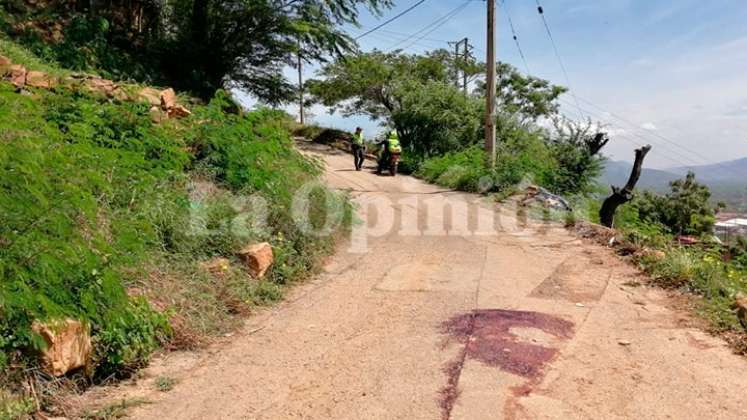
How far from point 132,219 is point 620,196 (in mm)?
12471

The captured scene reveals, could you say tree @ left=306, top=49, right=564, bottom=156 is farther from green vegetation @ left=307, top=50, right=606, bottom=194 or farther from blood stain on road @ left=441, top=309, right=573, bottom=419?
blood stain on road @ left=441, top=309, right=573, bottom=419

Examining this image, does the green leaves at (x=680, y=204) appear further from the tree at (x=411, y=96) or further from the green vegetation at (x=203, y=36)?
the green vegetation at (x=203, y=36)

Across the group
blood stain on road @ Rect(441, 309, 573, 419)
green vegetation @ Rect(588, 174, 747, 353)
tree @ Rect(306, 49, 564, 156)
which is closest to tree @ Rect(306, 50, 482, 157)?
tree @ Rect(306, 49, 564, 156)

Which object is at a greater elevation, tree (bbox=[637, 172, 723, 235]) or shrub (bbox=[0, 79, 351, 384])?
shrub (bbox=[0, 79, 351, 384])

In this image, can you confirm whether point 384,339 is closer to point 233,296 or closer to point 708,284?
point 233,296

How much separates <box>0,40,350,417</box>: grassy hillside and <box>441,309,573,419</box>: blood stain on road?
2.15 metres

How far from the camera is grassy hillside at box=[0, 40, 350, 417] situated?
3328 millimetres

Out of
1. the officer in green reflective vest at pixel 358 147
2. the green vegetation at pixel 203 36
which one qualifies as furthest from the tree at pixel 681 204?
the green vegetation at pixel 203 36

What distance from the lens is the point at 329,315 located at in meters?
5.53

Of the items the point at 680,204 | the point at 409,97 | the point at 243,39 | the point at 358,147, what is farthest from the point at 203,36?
the point at 680,204

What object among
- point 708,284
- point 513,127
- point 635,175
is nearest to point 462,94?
point 513,127

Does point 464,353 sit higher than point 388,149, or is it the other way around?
point 388,149

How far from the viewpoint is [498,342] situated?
4.64m

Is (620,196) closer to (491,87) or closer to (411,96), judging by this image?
(491,87)
